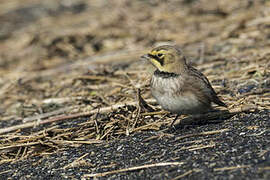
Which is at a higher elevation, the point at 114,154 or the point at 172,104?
the point at 172,104

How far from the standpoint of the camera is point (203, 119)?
5.84 m

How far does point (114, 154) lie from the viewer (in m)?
5.17

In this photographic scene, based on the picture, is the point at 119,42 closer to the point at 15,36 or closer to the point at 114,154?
the point at 15,36

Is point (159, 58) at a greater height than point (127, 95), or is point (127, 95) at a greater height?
point (159, 58)

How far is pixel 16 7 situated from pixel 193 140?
12494 mm

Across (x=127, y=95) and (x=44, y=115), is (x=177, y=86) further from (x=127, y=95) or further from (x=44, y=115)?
(x=44, y=115)

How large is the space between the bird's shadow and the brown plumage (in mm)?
234

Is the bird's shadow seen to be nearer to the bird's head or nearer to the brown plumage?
the brown plumage

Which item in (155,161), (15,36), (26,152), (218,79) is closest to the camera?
(155,161)

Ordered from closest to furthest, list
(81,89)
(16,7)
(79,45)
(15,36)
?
(81,89)
(79,45)
(15,36)
(16,7)

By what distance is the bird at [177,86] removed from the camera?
5.25 meters

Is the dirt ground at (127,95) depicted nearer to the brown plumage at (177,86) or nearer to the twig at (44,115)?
the twig at (44,115)

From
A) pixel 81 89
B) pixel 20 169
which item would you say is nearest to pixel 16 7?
pixel 81 89

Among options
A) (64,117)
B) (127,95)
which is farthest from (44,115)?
(127,95)
